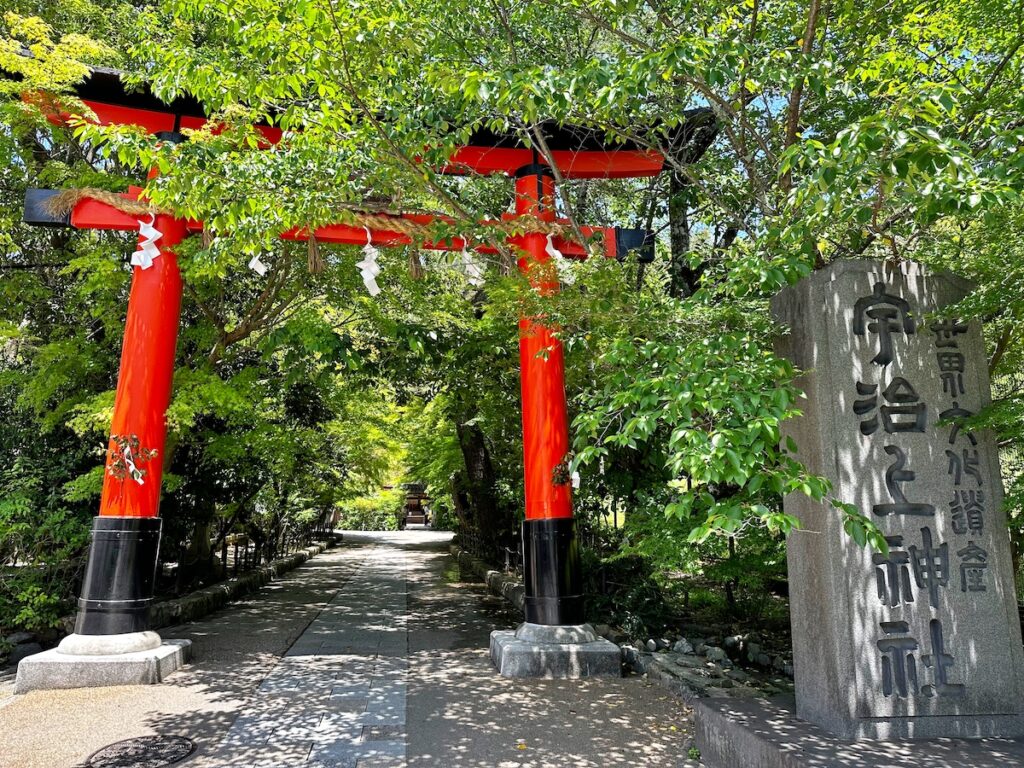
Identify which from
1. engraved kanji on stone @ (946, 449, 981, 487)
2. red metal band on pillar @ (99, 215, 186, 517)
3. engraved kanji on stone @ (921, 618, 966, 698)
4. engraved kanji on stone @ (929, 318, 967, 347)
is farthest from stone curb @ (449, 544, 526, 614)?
engraved kanji on stone @ (929, 318, 967, 347)

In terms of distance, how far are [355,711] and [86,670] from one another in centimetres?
312

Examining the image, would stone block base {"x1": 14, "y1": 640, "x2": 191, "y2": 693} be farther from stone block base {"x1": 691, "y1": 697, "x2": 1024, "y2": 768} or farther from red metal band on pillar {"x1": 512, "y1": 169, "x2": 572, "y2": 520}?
stone block base {"x1": 691, "y1": 697, "x2": 1024, "y2": 768}

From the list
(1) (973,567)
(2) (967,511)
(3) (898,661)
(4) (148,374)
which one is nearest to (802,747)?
(3) (898,661)

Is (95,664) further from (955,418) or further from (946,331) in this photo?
(946,331)

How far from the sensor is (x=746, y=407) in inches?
138

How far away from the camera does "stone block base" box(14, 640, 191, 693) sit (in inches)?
257

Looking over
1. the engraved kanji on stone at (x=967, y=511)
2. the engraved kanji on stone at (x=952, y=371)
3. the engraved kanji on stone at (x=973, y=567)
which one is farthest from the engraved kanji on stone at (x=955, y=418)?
the engraved kanji on stone at (x=973, y=567)

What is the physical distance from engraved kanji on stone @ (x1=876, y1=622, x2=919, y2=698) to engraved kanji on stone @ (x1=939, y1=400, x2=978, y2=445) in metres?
1.48

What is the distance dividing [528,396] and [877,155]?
16.9 ft

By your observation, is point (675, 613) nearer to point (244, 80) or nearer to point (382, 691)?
point (382, 691)

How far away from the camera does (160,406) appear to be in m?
7.76

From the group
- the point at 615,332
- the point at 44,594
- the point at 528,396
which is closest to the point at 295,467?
the point at 44,594

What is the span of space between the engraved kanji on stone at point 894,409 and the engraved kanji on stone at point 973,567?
916 mm

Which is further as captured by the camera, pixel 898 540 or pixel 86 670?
pixel 86 670
